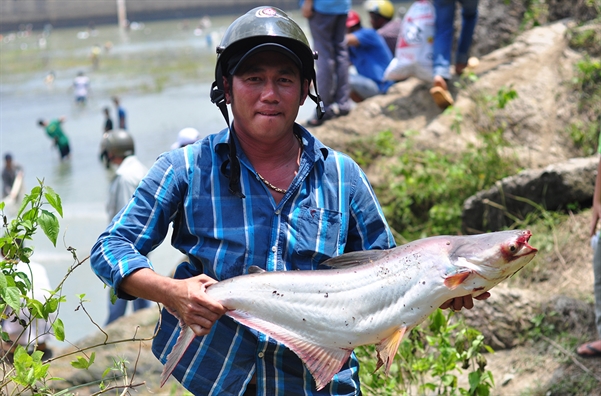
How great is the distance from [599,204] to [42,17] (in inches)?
2458

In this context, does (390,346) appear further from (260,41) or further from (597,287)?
(597,287)

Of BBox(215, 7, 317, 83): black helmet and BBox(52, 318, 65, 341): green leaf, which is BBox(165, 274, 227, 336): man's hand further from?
BBox(215, 7, 317, 83): black helmet

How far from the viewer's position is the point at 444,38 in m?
7.48

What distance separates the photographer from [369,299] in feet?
7.38

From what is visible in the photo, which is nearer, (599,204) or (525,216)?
(599,204)

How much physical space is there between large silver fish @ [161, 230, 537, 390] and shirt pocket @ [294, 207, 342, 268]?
12 centimetres

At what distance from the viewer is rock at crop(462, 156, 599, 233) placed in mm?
5324

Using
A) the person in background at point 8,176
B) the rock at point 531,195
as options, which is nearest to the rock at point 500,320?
the rock at point 531,195

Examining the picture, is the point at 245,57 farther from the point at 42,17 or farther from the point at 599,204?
the point at 42,17

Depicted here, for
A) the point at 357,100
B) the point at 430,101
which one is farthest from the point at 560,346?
the point at 357,100

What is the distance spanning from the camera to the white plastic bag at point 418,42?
24.7ft

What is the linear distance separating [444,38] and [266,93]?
548cm

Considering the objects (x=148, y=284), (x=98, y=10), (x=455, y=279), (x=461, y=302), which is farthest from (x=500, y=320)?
(x=98, y=10)

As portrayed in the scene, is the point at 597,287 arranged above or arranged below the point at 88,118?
above
